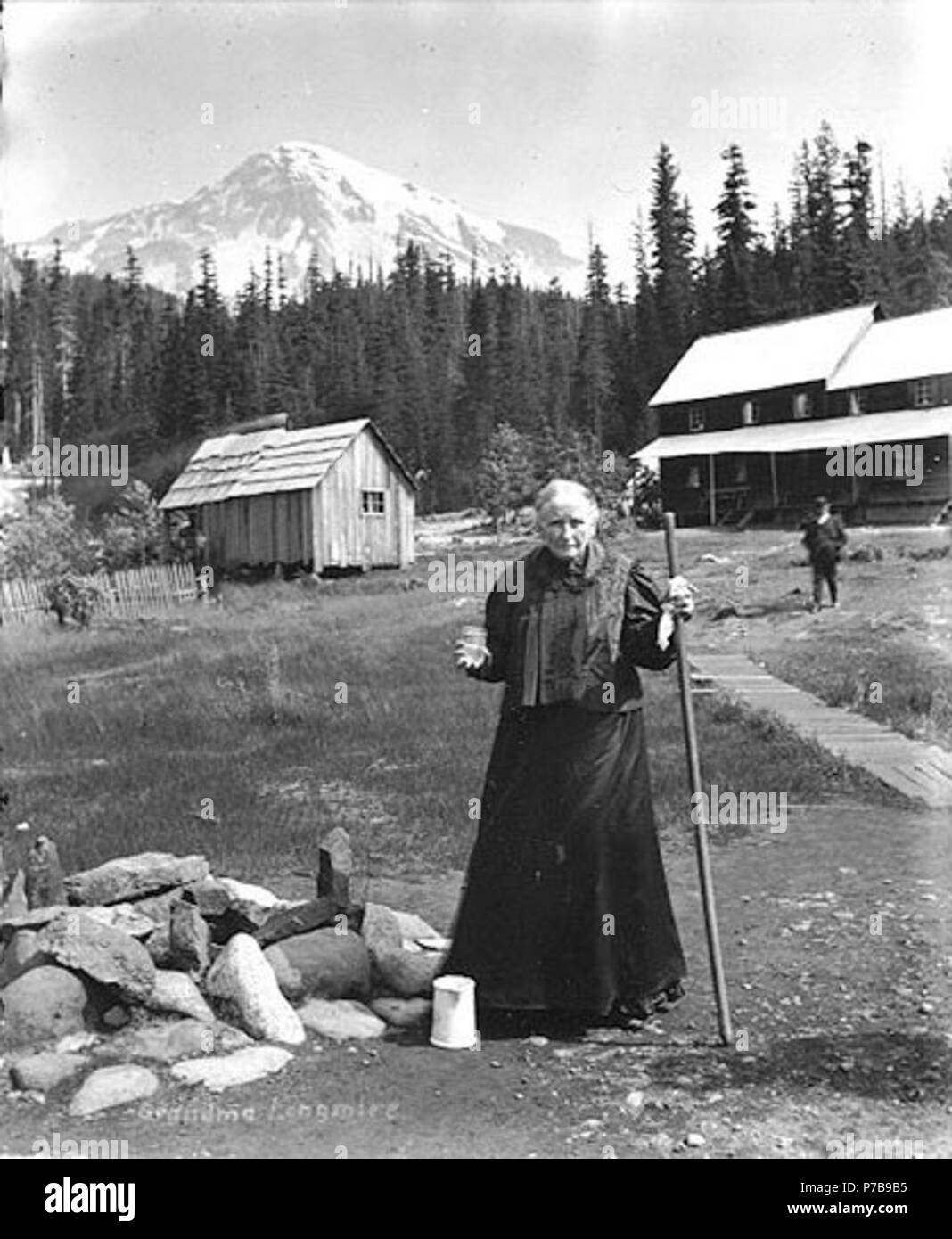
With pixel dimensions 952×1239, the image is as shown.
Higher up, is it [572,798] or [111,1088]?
[572,798]

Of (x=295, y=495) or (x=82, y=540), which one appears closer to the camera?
(x=82, y=540)

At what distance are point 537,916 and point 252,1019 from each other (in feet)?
2.82

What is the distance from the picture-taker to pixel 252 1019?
348 centimetres

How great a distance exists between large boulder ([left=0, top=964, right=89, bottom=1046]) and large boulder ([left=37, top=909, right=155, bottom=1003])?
5cm

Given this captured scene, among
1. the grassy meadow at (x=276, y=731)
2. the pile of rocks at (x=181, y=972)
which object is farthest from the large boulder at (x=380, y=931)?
the grassy meadow at (x=276, y=731)

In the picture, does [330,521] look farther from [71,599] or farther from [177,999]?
[177,999]

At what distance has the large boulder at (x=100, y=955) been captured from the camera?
344 cm

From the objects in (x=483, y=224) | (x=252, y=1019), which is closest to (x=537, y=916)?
(x=252, y=1019)

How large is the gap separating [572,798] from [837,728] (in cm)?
158

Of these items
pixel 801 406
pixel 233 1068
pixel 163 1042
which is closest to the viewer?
pixel 233 1068

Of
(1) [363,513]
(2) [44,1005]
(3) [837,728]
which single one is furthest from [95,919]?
(3) [837,728]

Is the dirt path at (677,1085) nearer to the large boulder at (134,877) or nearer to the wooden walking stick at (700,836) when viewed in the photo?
the wooden walking stick at (700,836)

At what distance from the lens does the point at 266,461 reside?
440 centimetres

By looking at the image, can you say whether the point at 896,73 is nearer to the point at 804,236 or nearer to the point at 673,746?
the point at 804,236
